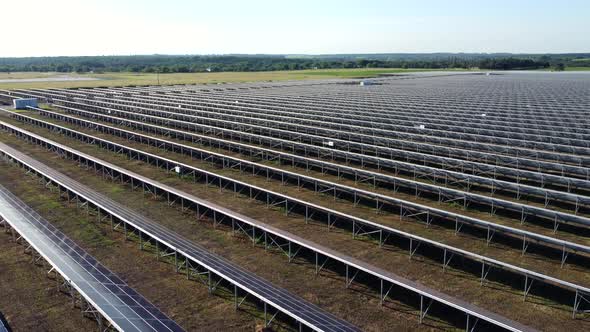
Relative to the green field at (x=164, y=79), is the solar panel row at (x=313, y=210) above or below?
below

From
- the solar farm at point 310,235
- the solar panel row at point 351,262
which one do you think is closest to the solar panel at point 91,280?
the solar farm at point 310,235

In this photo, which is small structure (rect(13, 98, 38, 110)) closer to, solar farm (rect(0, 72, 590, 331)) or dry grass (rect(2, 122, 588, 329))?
solar farm (rect(0, 72, 590, 331))

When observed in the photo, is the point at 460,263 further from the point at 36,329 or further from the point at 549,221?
the point at 36,329

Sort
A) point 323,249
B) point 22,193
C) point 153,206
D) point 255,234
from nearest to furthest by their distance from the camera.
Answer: point 323,249, point 255,234, point 153,206, point 22,193

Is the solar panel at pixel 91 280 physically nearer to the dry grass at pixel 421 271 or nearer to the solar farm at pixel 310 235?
the solar farm at pixel 310 235

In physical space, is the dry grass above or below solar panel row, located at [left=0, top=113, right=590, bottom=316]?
below

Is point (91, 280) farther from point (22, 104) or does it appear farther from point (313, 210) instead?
point (22, 104)

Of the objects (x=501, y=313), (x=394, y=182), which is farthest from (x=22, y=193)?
(x=501, y=313)

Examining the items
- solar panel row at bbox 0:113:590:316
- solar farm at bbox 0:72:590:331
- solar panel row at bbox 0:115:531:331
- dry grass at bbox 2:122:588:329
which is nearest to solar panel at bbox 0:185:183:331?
solar farm at bbox 0:72:590:331
